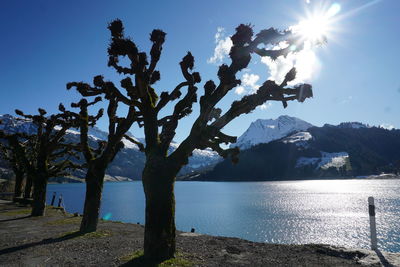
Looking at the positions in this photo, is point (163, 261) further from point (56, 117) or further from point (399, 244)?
point (399, 244)

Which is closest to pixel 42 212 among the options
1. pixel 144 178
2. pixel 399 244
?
pixel 144 178

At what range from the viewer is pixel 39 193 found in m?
26.8

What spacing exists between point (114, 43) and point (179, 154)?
5891 millimetres

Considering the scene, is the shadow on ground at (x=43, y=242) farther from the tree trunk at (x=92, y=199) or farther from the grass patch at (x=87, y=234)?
the tree trunk at (x=92, y=199)

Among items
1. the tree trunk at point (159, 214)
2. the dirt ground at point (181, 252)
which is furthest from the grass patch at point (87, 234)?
the tree trunk at point (159, 214)

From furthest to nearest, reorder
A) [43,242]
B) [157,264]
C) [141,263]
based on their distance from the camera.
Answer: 1. [43,242]
2. [141,263]
3. [157,264]

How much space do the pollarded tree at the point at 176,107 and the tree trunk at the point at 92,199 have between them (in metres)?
7.62

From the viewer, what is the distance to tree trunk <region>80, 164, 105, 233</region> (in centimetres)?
1861

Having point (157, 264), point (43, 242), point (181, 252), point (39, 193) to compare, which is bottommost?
point (43, 242)

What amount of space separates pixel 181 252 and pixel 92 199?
9105 mm

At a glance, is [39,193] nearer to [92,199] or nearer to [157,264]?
[92,199]

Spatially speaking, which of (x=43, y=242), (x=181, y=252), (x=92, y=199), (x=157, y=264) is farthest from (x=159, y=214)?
(x=92, y=199)

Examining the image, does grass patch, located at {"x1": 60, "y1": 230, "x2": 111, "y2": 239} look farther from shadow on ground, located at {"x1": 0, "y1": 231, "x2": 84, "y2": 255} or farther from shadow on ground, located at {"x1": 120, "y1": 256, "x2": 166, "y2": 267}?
shadow on ground, located at {"x1": 120, "y1": 256, "x2": 166, "y2": 267}

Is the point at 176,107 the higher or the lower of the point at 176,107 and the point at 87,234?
the higher
